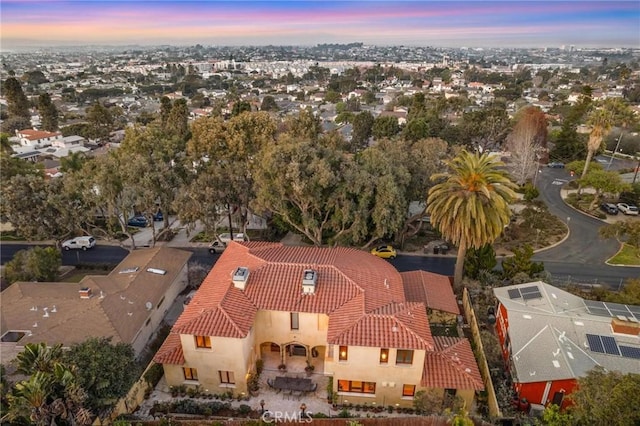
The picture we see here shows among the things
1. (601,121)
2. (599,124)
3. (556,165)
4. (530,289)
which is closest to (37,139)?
(530,289)

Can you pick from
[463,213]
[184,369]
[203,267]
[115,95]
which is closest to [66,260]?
[203,267]

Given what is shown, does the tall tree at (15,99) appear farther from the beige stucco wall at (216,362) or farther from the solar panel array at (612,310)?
the solar panel array at (612,310)

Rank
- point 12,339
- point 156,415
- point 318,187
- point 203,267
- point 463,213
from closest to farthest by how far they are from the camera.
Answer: point 156,415
point 12,339
point 463,213
point 318,187
point 203,267

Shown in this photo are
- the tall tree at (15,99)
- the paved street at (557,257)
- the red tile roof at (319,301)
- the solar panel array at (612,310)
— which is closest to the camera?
the red tile roof at (319,301)

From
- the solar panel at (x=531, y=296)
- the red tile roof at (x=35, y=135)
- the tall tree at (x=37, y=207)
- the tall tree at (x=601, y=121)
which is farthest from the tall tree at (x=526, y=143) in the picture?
the red tile roof at (x=35, y=135)

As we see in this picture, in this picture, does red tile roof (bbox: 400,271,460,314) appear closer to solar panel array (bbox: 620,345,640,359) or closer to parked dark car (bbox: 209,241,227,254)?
solar panel array (bbox: 620,345,640,359)

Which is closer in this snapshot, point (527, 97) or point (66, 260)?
point (66, 260)

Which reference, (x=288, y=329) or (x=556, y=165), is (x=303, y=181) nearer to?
(x=288, y=329)

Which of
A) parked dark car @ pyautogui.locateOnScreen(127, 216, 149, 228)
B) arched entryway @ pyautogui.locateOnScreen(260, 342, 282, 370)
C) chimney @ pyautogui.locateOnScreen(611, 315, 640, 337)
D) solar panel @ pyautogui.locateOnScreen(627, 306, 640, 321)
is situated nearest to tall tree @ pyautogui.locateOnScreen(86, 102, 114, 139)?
parked dark car @ pyautogui.locateOnScreen(127, 216, 149, 228)

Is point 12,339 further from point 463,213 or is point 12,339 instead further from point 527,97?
point 527,97
